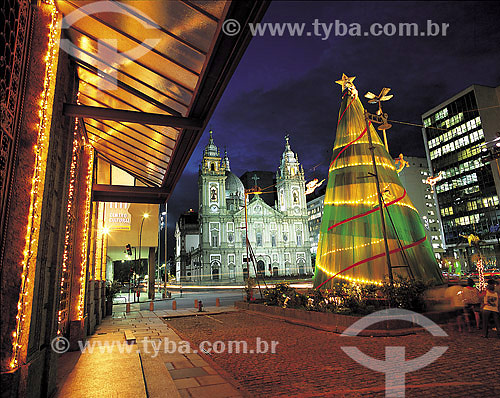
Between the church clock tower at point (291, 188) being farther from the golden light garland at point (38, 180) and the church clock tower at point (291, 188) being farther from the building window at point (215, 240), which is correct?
the golden light garland at point (38, 180)

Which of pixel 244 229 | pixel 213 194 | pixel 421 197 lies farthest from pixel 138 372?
pixel 421 197

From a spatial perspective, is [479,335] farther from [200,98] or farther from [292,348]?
[200,98]

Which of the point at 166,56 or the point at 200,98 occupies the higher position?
the point at 166,56

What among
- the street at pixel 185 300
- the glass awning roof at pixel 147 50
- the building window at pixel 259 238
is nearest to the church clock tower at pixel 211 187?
the building window at pixel 259 238

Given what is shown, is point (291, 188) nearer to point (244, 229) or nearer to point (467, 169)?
point (244, 229)

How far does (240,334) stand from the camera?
11.6 meters

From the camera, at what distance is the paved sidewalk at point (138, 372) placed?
5.79 metres

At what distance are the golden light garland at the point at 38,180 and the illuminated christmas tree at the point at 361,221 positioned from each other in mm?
13043

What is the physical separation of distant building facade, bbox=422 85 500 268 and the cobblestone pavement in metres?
67.2

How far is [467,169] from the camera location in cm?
7325

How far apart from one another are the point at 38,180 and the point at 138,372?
14.8 feet

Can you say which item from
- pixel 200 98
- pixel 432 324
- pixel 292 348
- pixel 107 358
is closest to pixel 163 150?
pixel 200 98

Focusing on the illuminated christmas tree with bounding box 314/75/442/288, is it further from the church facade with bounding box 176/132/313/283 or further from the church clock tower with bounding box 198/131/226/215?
the church clock tower with bounding box 198/131/226/215

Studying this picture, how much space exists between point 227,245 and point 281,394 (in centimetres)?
6753
